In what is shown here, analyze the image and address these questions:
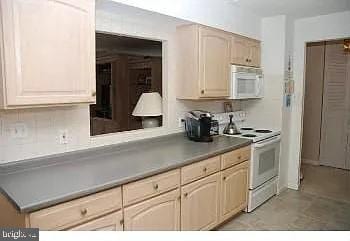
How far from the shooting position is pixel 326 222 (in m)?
3.00

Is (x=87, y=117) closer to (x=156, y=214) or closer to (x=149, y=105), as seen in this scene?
(x=149, y=105)

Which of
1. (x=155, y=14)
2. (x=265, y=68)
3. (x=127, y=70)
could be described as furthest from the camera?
(x=265, y=68)

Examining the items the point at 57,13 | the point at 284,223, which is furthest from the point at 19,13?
the point at 284,223

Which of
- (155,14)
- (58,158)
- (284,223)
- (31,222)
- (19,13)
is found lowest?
(284,223)

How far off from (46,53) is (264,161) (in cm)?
253

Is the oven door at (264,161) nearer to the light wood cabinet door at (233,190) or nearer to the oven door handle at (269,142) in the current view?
the oven door handle at (269,142)

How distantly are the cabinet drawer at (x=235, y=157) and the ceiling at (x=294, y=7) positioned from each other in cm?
152

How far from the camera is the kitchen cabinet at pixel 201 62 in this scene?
2.81 m

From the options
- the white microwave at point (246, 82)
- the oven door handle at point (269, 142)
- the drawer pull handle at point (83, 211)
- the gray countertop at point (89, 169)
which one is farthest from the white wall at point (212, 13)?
the drawer pull handle at point (83, 211)

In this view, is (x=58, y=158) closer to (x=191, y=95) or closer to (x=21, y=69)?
(x=21, y=69)

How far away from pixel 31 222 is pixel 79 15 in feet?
4.02

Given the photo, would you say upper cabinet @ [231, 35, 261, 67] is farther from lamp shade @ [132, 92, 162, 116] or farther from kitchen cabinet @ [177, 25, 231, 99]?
lamp shade @ [132, 92, 162, 116]

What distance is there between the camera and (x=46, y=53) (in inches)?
66.7

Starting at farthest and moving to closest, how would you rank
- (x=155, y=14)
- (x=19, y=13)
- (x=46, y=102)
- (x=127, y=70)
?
(x=127, y=70) < (x=155, y=14) < (x=46, y=102) < (x=19, y=13)
